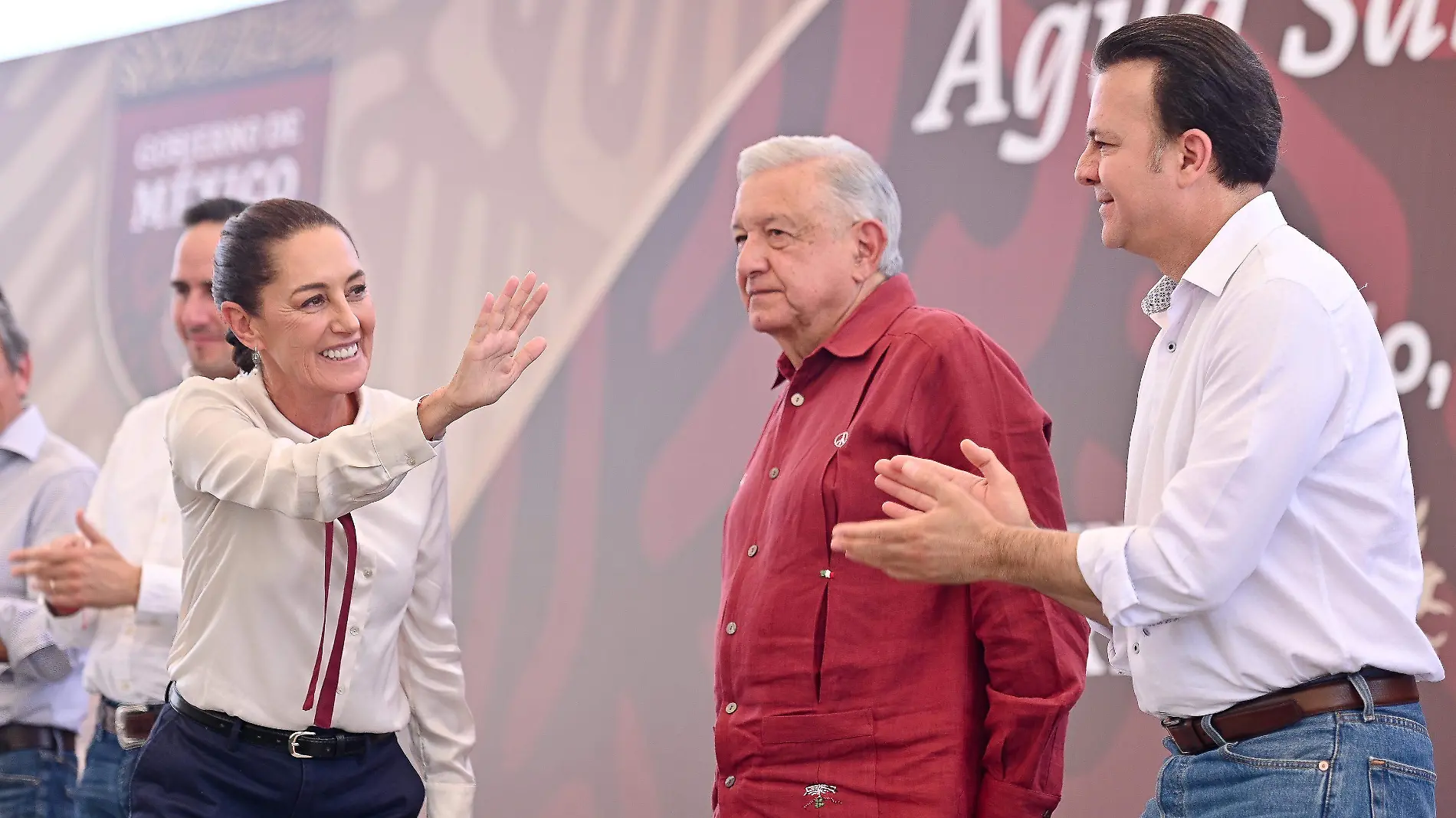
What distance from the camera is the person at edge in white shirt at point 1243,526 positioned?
5.43 feet

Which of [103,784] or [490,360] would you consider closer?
[490,360]

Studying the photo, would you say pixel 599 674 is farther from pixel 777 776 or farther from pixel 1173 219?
pixel 1173 219

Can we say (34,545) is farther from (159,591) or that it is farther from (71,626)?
(159,591)

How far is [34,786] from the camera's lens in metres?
3.24

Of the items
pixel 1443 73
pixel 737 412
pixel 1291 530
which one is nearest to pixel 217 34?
pixel 737 412

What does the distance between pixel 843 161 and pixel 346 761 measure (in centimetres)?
129

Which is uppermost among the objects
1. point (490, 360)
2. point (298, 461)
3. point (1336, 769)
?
point (490, 360)

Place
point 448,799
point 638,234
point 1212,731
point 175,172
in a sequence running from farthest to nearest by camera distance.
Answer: point 175,172 < point 638,234 < point 448,799 < point 1212,731

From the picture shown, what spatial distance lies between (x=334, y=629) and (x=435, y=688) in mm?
255

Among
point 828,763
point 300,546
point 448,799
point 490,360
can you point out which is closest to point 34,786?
point 448,799

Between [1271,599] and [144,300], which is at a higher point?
[144,300]

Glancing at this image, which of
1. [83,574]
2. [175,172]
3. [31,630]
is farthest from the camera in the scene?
[175,172]

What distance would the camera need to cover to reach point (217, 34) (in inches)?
207

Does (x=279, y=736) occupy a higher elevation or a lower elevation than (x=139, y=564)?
lower
